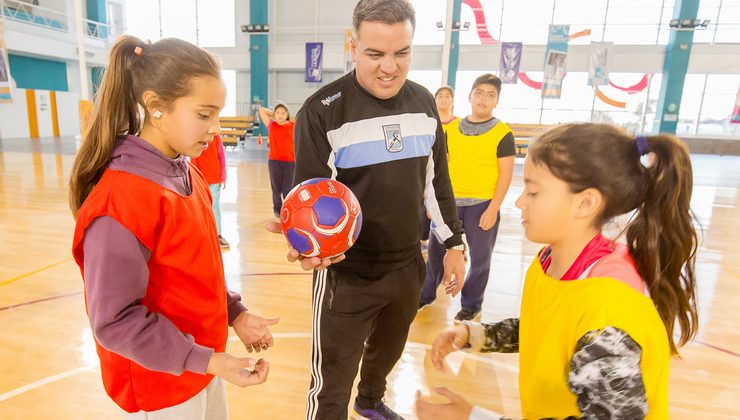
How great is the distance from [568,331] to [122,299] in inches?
37.3

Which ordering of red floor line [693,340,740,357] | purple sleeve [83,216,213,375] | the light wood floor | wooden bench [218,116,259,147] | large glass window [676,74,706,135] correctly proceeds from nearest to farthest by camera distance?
1. purple sleeve [83,216,213,375]
2. the light wood floor
3. red floor line [693,340,740,357]
4. wooden bench [218,116,259,147]
5. large glass window [676,74,706,135]

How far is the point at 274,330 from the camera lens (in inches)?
122

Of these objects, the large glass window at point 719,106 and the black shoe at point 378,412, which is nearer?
the black shoe at point 378,412

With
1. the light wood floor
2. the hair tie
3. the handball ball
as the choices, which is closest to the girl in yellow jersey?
the hair tie

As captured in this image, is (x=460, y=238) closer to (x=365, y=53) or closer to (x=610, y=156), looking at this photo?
(x=365, y=53)

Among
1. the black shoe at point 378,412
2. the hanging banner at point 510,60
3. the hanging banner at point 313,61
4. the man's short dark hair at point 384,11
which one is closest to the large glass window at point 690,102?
the hanging banner at point 510,60

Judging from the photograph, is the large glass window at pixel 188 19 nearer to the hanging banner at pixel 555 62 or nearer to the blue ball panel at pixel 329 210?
the hanging banner at pixel 555 62

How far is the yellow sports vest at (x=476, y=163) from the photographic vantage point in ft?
10.1

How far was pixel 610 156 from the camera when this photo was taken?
0.95 m

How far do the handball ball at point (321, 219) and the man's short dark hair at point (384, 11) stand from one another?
1.88 feet

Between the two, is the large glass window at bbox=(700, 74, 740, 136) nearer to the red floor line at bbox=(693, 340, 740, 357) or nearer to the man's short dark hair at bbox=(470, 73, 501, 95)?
the red floor line at bbox=(693, 340, 740, 357)

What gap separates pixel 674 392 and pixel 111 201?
2.96 meters

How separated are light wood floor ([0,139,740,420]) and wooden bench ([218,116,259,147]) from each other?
8.76 m

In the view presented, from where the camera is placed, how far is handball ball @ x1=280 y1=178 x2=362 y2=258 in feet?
4.58
